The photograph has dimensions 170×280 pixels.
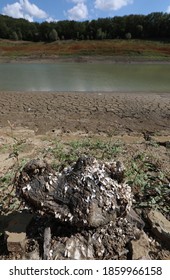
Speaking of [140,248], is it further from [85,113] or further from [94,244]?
[85,113]

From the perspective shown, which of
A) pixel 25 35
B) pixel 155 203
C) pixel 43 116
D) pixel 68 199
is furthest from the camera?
pixel 25 35

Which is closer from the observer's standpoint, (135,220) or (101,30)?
(135,220)

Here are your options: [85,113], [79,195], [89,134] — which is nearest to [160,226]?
[79,195]

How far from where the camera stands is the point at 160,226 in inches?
101

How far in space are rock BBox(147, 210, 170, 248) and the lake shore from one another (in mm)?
3513

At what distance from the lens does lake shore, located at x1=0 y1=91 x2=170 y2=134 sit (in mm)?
6418

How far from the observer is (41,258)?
224 cm

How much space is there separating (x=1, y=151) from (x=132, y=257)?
2985 millimetres

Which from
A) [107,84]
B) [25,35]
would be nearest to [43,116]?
[107,84]

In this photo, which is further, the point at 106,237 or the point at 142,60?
the point at 142,60

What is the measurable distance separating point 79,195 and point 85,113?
5.47m

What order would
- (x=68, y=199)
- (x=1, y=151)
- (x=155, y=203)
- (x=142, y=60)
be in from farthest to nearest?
(x=142, y=60) → (x=1, y=151) → (x=155, y=203) → (x=68, y=199)

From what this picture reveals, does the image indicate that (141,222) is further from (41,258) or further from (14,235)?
(14,235)

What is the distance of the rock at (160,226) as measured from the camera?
2.47 metres
